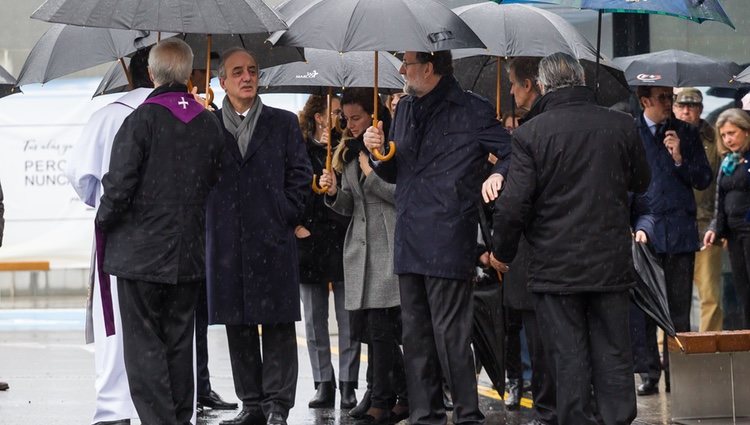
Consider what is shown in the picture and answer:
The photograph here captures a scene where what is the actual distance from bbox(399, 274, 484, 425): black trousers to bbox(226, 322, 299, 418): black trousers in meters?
0.83

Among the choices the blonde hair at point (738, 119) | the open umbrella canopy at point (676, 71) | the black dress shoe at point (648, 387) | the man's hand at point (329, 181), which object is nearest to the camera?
the man's hand at point (329, 181)

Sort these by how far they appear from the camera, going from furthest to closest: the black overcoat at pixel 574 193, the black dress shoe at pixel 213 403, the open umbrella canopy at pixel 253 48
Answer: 1. the black dress shoe at pixel 213 403
2. the open umbrella canopy at pixel 253 48
3. the black overcoat at pixel 574 193

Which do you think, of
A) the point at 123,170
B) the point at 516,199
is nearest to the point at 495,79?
the point at 516,199

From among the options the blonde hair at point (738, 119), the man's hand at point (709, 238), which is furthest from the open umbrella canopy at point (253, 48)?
the man's hand at point (709, 238)

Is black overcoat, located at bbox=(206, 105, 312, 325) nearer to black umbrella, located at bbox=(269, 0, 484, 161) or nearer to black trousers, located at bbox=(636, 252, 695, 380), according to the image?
black umbrella, located at bbox=(269, 0, 484, 161)

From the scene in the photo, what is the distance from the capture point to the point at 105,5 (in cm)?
733

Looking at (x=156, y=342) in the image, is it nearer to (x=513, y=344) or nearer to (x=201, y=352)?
(x=201, y=352)

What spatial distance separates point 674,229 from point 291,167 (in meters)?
3.25

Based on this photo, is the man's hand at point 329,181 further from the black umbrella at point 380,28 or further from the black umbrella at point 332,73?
the black umbrella at point 380,28

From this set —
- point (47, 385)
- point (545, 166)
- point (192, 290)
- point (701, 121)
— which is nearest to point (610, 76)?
point (701, 121)

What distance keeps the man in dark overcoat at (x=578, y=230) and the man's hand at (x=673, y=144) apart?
2957 millimetres

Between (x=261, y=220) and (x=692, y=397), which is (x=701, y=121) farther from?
(x=261, y=220)

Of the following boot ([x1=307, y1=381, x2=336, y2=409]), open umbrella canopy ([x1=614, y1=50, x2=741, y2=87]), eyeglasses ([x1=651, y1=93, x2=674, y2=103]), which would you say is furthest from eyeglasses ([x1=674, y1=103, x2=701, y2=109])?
boot ([x1=307, y1=381, x2=336, y2=409])

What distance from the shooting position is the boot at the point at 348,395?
9555 mm
